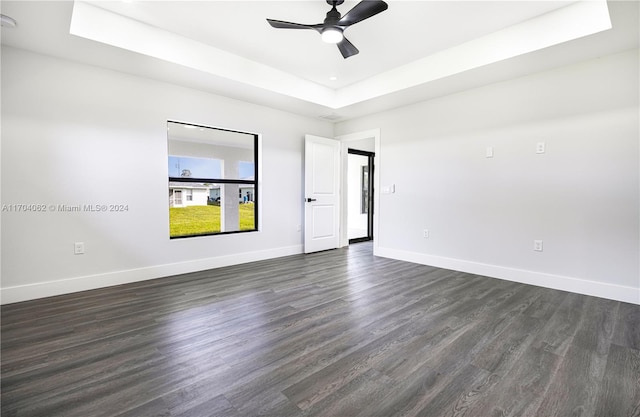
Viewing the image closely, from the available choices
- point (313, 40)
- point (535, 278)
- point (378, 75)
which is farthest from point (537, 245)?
point (313, 40)

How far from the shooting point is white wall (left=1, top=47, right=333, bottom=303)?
9.55 feet

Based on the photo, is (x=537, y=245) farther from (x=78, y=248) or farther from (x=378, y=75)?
(x=78, y=248)

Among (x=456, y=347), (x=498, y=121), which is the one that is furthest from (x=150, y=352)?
(x=498, y=121)

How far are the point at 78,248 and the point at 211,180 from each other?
1738 millimetres

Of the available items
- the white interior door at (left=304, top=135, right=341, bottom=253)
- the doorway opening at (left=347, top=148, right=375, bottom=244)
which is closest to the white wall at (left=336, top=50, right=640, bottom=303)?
the white interior door at (left=304, top=135, right=341, bottom=253)

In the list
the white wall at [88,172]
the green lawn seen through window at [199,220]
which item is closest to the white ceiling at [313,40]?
the white wall at [88,172]

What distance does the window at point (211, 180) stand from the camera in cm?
405

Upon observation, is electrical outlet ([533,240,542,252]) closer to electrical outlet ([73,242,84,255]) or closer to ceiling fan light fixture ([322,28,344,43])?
ceiling fan light fixture ([322,28,344,43])

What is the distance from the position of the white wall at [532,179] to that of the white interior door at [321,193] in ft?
4.32

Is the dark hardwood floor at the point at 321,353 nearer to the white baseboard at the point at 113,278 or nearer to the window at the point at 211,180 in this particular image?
the white baseboard at the point at 113,278

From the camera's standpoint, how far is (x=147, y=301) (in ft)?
9.60

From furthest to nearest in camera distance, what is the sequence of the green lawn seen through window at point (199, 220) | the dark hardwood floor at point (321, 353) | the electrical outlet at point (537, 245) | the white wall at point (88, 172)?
the green lawn seen through window at point (199, 220), the electrical outlet at point (537, 245), the white wall at point (88, 172), the dark hardwood floor at point (321, 353)

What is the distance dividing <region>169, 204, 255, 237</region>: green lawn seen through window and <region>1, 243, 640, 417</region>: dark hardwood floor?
38.7 inches

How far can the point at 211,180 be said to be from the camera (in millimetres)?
4316
